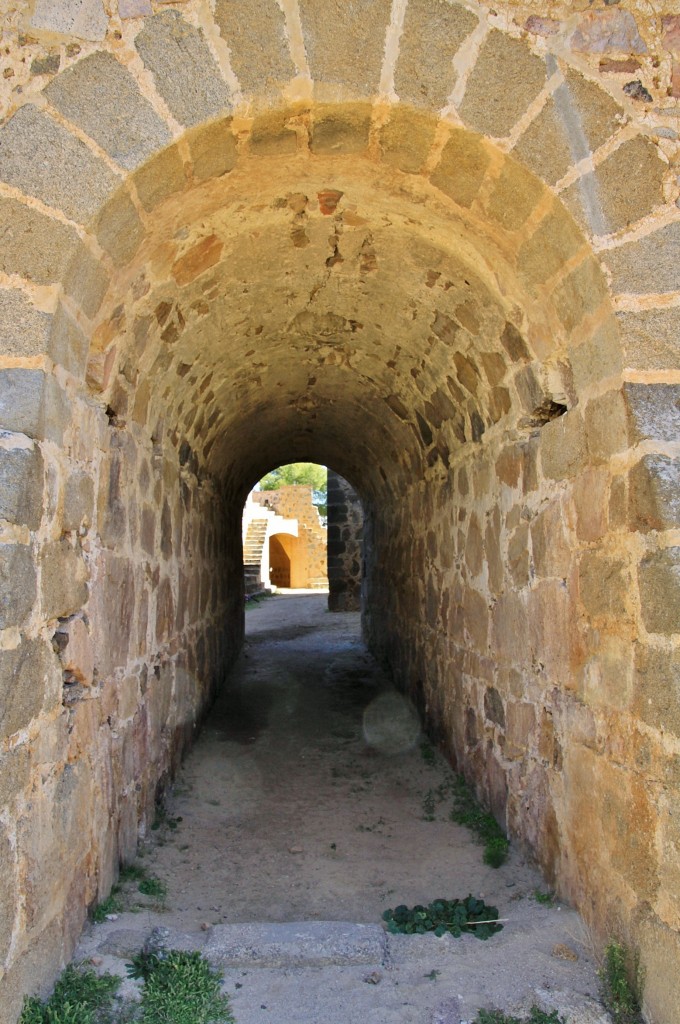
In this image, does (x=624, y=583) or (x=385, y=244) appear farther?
(x=385, y=244)

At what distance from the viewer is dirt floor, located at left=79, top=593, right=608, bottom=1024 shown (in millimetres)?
2203

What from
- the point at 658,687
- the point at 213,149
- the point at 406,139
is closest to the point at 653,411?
the point at 658,687

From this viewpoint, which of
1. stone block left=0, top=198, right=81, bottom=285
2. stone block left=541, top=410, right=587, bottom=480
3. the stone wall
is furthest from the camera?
the stone wall

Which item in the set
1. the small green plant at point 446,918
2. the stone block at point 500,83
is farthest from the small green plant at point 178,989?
the stone block at point 500,83

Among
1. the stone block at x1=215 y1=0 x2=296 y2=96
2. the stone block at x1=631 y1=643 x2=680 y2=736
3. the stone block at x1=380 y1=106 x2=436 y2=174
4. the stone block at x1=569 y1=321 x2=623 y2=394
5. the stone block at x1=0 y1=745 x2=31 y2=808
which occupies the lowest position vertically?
the stone block at x1=0 y1=745 x2=31 y2=808

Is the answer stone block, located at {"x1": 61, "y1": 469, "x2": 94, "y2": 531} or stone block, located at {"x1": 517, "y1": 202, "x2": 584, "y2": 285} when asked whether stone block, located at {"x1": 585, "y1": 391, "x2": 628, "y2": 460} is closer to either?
stone block, located at {"x1": 517, "y1": 202, "x2": 584, "y2": 285}

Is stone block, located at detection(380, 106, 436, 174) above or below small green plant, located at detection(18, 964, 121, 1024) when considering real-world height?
above

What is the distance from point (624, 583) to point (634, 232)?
115cm

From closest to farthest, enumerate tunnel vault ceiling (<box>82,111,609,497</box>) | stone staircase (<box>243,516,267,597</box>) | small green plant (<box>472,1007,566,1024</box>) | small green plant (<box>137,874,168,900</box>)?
small green plant (<box>472,1007,566,1024</box>), tunnel vault ceiling (<box>82,111,609,497</box>), small green plant (<box>137,874,168,900</box>), stone staircase (<box>243,516,267,597</box>)

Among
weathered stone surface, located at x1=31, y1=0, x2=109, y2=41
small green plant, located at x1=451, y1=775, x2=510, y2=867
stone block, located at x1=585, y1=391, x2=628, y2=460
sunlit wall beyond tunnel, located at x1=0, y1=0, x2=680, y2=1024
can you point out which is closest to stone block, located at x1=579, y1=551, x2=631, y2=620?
sunlit wall beyond tunnel, located at x1=0, y1=0, x2=680, y2=1024

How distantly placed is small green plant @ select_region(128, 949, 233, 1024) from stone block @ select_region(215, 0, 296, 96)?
2.85 meters

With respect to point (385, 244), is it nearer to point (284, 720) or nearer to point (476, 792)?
point (476, 792)

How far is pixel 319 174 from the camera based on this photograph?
2.71 m

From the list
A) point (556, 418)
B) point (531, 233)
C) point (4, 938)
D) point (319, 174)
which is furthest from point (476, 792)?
point (319, 174)
